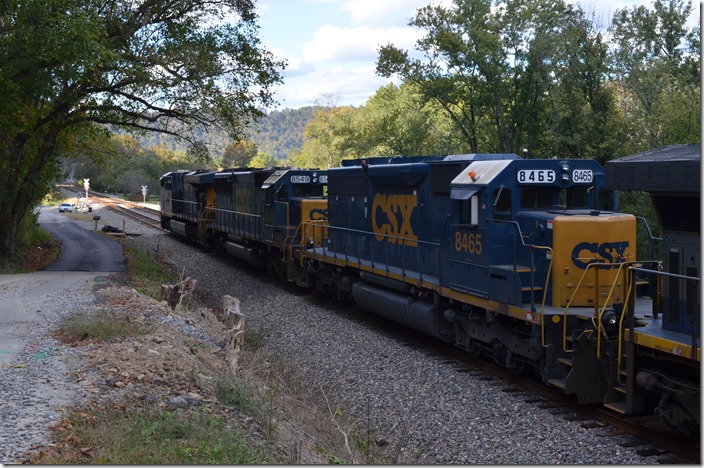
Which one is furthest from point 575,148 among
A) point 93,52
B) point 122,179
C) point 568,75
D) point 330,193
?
point 122,179

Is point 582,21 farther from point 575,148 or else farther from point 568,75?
point 575,148

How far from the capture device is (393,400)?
1098cm

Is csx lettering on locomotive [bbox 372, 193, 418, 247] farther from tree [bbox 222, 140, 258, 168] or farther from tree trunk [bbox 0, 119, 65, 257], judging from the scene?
tree [bbox 222, 140, 258, 168]

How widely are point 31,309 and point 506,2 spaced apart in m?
27.2

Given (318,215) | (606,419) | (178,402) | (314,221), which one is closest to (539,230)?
(606,419)

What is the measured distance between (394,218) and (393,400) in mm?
5831

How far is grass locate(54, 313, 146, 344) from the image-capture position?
38.5 feet

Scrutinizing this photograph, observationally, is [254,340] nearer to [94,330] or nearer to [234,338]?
[234,338]

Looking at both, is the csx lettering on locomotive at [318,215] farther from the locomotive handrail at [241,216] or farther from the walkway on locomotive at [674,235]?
the walkway on locomotive at [674,235]

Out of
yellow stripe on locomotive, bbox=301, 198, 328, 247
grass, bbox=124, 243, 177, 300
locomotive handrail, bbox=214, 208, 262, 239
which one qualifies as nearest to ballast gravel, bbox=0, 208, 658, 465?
grass, bbox=124, 243, 177, 300

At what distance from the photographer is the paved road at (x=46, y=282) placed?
1245cm

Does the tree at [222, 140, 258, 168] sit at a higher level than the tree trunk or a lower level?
higher

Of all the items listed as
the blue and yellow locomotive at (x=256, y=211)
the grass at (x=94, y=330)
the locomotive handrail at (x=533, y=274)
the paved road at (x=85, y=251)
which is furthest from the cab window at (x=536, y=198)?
the paved road at (x=85, y=251)

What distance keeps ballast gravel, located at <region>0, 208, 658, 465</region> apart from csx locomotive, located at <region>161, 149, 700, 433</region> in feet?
1.91
